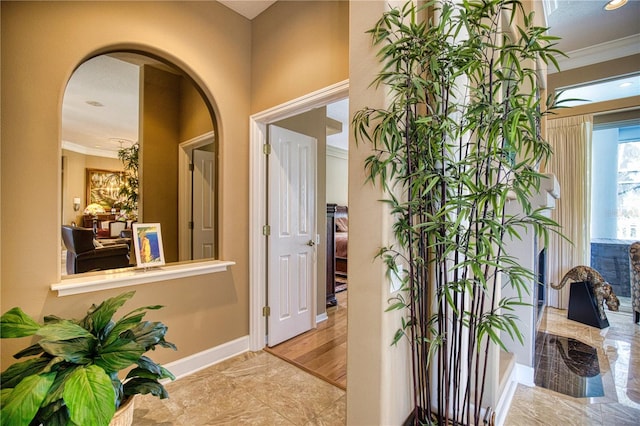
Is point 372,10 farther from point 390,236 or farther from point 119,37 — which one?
point 119,37

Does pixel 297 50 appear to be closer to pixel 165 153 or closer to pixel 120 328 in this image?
pixel 165 153

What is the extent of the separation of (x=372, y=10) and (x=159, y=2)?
174 centimetres

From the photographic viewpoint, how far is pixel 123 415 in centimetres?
148

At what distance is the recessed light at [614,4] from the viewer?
2.79 meters

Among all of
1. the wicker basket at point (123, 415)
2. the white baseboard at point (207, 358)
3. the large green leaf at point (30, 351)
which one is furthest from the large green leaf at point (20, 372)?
the white baseboard at point (207, 358)

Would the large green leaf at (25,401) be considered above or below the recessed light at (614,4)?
below

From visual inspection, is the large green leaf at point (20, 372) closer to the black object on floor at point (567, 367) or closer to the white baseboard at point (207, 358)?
the white baseboard at point (207, 358)

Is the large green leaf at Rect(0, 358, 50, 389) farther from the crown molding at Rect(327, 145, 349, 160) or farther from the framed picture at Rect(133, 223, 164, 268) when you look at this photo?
the crown molding at Rect(327, 145, 349, 160)

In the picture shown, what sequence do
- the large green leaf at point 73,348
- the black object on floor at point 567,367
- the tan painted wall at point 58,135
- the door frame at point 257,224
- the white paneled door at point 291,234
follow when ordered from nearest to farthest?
1. the large green leaf at point 73,348
2. the tan painted wall at point 58,135
3. the black object on floor at point 567,367
4. the door frame at point 257,224
5. the white paneled door at point 291,234

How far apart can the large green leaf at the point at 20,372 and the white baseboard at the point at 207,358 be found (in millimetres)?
963

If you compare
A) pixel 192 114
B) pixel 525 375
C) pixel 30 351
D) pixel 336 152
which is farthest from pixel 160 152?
pixel 336 152

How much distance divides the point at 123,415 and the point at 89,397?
0.41 m

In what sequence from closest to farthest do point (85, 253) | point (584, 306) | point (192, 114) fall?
point (85, 253), point (584, 306), point (192, 114)

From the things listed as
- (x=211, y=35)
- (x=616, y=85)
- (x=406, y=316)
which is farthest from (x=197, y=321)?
(x=616, y=85)
